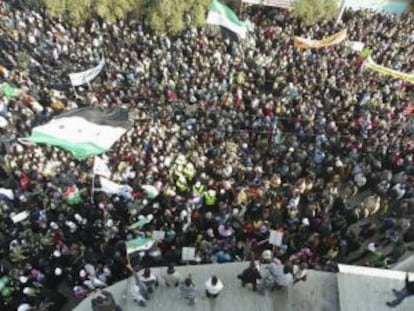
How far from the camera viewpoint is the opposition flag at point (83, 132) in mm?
14648

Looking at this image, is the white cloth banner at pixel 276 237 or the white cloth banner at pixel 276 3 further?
the white cloth banner at pixel 276 3

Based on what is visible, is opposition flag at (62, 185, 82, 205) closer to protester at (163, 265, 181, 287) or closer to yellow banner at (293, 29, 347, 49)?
protester at (163, 265, 181, 287)

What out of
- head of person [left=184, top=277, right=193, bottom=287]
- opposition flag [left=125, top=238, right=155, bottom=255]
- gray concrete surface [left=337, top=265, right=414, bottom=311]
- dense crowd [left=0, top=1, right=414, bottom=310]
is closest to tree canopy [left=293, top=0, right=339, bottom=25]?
dense crowd [left=0, top=1, right=414, bottom=310]

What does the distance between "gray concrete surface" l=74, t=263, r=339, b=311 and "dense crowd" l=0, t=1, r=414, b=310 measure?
102 cm

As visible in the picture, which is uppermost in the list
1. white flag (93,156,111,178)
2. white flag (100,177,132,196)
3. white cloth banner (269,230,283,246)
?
white flag (93,156,111,178)

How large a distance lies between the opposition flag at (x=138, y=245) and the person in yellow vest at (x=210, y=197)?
249 centimetres

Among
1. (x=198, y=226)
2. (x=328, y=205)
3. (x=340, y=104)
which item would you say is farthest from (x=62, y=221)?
(x=340, y=104)

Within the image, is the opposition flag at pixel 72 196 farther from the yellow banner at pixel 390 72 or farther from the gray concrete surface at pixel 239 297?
the yellow banner at pixel 390 72

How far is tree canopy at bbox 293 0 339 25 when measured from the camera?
22297 millimetres

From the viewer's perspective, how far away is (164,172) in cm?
1614

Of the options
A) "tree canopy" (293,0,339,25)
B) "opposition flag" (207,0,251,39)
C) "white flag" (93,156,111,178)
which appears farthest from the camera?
"tree canopy" (293,0,339,25)

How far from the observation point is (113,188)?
15094 mm

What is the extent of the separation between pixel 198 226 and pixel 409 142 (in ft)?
23.7

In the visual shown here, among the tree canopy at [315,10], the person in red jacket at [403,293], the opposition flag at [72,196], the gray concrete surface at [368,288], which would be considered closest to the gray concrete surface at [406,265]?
the gray concrete surface at [368,288]
